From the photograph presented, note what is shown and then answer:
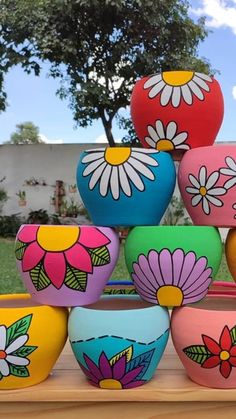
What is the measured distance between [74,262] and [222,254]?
232mm

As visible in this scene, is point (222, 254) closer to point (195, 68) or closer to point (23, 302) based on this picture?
point (23, 302)

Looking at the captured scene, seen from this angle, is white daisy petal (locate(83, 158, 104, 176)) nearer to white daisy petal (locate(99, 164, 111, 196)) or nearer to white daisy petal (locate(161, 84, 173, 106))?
white daisy petal (locate(99, 164, 111, 196))

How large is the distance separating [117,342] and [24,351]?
133mm

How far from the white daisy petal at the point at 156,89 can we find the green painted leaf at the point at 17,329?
40cm

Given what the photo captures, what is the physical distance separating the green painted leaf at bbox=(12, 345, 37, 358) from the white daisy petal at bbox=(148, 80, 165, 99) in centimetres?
42

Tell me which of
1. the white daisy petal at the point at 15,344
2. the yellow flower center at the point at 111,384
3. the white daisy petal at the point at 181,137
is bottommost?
the yellow flower center at the point at 111,384

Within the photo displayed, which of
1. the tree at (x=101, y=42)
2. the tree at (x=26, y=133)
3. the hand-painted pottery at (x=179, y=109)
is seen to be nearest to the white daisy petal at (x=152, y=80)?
the hand-painted pottery at (x=179, y=109)

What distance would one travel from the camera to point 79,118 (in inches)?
248

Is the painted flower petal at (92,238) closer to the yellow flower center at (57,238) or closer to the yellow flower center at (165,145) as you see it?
the yellow flower center at (57,238)

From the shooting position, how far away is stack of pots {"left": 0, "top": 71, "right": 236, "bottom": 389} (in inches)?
30.2

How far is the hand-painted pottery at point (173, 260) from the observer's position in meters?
0.78

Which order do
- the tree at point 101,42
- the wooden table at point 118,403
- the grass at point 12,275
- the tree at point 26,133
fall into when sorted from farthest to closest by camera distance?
1. the tree at point 26,133
2. the tree at point 101,42
3. the grass at point 12,275
4. the wooden table at point 118,403

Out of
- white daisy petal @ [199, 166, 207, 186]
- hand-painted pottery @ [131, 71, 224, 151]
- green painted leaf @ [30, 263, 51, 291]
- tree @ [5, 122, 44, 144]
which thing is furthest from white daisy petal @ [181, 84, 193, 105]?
tree @ [5, 122, 44, 144]

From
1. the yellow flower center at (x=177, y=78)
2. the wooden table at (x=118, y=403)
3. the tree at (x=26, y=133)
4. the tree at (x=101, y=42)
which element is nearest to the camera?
the wooden table at (x=118, y=403)
